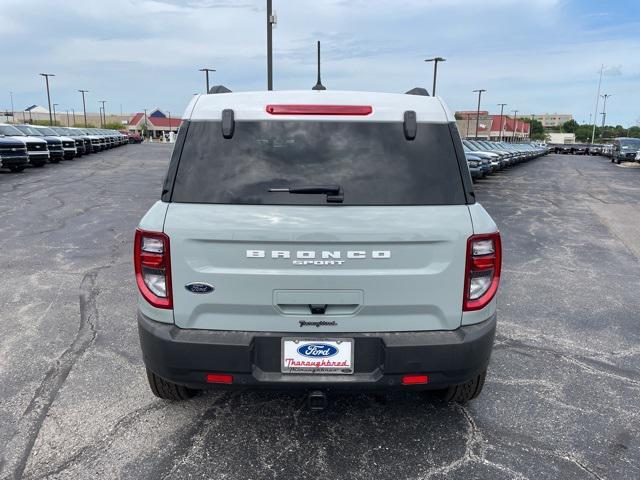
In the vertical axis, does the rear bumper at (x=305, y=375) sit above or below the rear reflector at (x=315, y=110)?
below

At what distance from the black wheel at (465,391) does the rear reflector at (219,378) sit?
1409mm

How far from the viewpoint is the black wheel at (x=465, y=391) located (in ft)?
10.2

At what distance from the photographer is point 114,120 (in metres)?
136

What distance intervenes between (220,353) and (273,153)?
42.0 inches

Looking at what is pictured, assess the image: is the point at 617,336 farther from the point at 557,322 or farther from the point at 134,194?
the point at 134,194

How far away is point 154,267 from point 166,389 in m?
0.99

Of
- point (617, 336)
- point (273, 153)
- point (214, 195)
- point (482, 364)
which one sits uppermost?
point (273, 153)

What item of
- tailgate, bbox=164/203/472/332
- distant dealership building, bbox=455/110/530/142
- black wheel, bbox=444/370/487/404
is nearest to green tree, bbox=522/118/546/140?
distant dealership building, bbox=455/110/530/142

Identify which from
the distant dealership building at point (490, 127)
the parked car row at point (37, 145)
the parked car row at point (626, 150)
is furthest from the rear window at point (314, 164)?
the distant dealership building at point (490, 127)

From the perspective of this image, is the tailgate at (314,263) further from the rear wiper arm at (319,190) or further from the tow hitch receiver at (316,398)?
the tow hitch receiver at (316,398)

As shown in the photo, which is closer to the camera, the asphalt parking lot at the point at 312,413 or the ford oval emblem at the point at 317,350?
the ford oval emblem at the point at 317,350

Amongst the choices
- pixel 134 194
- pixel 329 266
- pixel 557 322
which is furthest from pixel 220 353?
pixel 134 194

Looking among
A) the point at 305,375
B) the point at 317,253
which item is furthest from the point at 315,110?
the point at 305,375

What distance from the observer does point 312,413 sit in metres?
3.28
